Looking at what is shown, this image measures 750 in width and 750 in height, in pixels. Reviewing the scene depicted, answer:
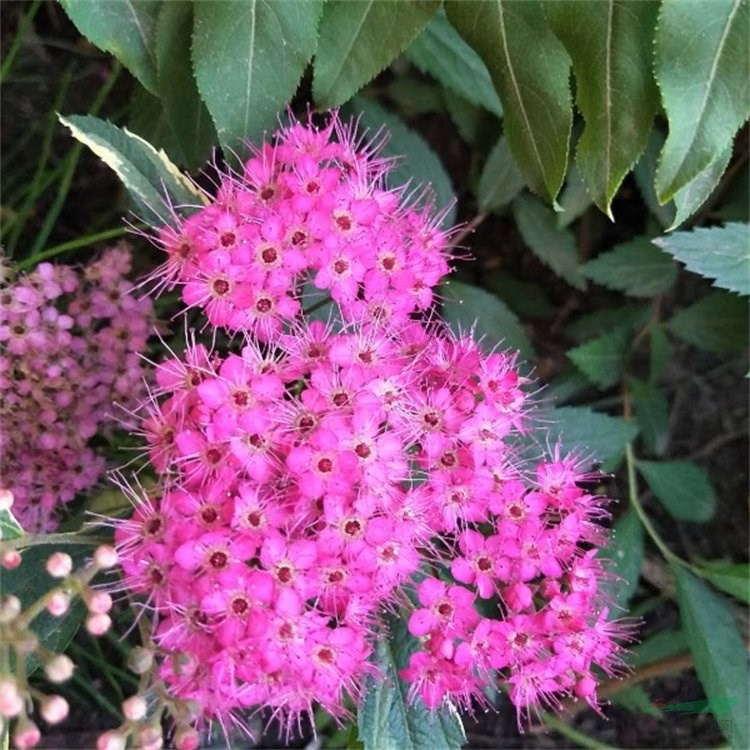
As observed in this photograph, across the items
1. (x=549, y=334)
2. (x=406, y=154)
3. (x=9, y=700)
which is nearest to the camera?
(x=9, y=700)

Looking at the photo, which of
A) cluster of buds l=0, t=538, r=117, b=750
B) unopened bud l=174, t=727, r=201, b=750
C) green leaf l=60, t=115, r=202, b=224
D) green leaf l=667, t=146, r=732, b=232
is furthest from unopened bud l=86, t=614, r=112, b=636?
green leaf l=667, t=146, r=732, b=232

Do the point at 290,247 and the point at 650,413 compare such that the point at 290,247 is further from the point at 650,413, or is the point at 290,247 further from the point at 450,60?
the point at 650,413

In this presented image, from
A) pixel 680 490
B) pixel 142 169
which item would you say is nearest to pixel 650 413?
pixel 680 490

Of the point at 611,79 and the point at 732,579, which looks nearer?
the point at 611,79

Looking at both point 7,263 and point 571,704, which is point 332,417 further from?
point 571,704

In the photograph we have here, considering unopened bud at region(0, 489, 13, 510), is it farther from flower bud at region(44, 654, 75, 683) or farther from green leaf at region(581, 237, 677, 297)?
green leaf at region(581, 237, 677, 297)

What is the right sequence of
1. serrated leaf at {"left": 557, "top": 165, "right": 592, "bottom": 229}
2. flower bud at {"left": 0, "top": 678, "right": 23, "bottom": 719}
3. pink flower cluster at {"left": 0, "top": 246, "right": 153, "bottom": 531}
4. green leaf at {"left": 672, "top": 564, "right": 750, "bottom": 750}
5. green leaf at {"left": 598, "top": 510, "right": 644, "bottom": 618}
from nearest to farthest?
flower bud at {"left": 0, "top": 678, "right": 23, "bottom": 719} → pink flower cluster at {"left": 0, "top": 246, "right": 153, "bottom": 531} → green leaf at {"left": 672, "top": 564, "right": 750, "bottom": 750} → green leaf at {"left": 598, "top": 510, "right": 644, "bottom": 618} → serrated leaf at {"left": 557, "top": 165, "right": 592, "bottom": 229}
